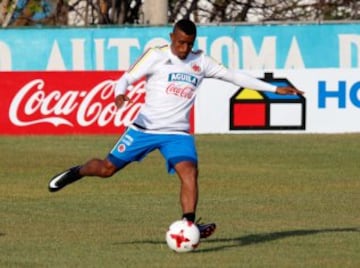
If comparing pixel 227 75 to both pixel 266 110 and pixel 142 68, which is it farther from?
pixel 266 110

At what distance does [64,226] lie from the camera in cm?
1326

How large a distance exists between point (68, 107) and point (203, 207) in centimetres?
1144

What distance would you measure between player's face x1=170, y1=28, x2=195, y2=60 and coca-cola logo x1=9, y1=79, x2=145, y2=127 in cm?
1460

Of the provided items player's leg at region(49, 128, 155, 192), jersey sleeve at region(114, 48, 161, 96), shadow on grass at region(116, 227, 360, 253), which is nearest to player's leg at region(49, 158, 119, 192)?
player's leg at region(49, 128, 155, 192)

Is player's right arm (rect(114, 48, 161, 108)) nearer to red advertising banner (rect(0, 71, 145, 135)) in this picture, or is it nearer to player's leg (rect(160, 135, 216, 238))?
player's leg (rect(160, 135, 216, 238))

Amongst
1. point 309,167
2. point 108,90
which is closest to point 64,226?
point 309,167

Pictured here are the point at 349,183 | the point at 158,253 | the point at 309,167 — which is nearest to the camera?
the point at 158,253

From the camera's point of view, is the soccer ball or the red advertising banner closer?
the soccer ball

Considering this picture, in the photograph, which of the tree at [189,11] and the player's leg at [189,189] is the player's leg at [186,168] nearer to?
the player's leg at [189,189]

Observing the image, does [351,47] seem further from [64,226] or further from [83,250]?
[83,250]

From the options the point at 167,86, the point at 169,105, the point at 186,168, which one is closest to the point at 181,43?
the point at 167,86

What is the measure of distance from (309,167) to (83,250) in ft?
31.1

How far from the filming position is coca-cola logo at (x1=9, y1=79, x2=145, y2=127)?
26.2m

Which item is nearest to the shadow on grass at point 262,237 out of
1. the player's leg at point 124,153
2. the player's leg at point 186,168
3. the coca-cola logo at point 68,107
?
the player's leg at point 186,168
